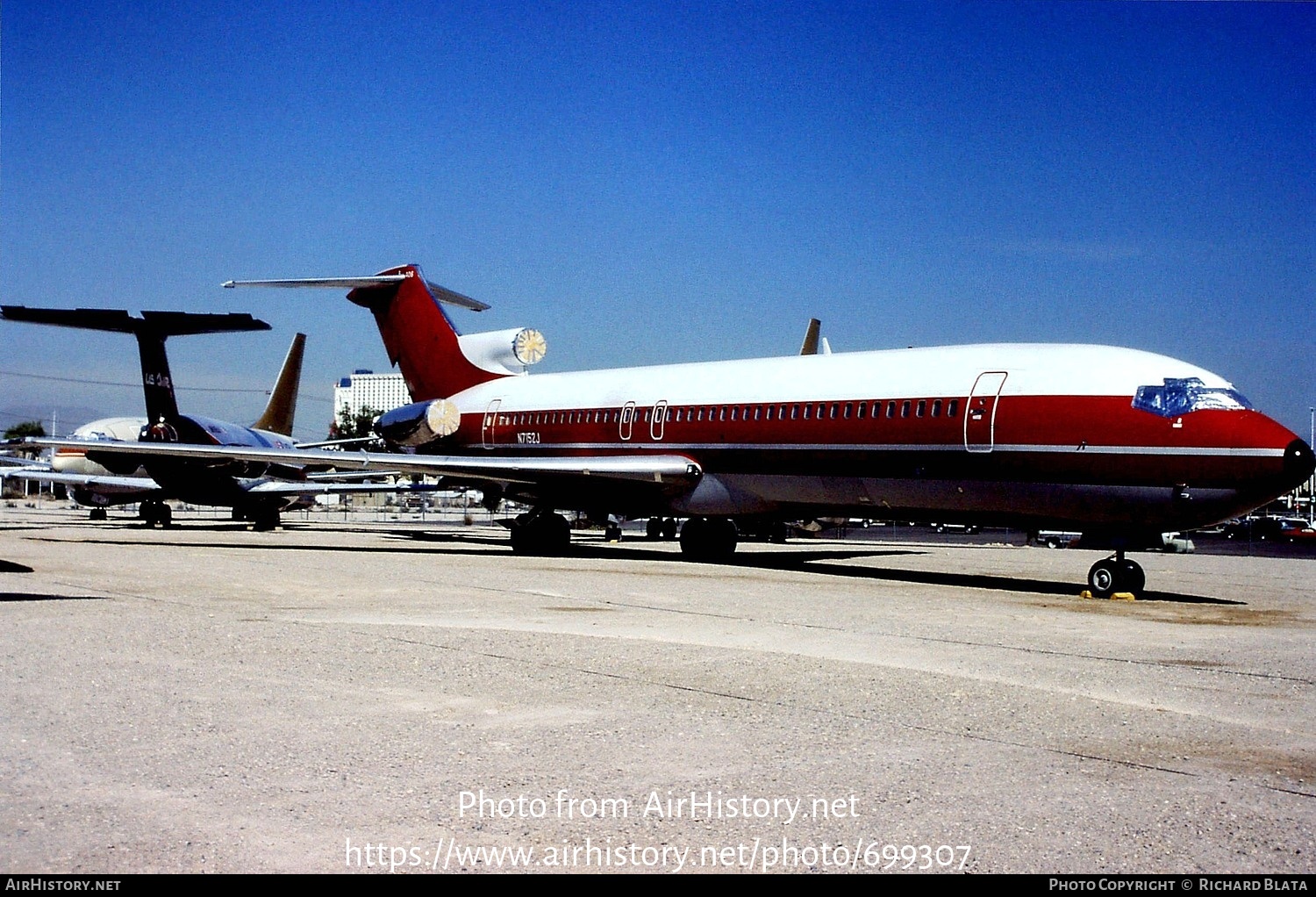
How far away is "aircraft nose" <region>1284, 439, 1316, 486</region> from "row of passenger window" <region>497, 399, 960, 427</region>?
4935 mm

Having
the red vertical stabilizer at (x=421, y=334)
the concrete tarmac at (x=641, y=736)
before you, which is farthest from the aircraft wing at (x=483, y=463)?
the concrete tarmac at (x=641, y=736)

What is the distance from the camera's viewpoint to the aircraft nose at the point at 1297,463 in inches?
643

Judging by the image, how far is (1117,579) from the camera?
18047mm

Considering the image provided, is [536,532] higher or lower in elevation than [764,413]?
lower

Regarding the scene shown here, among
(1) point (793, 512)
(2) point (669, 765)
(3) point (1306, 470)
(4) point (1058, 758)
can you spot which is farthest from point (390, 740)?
(1) point (793, 512)

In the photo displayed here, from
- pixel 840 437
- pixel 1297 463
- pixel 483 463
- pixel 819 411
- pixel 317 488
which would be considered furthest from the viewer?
pixel 317 488

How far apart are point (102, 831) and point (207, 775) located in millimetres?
938

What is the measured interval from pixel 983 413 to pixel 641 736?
44.1 ft

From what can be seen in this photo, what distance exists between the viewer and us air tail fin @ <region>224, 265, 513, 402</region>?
32.1 metres

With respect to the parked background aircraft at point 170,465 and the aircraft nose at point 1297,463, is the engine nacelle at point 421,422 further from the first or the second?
the aircraft nose at point 1297,463

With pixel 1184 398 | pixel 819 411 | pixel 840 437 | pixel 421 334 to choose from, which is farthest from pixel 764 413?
pixel 421 334

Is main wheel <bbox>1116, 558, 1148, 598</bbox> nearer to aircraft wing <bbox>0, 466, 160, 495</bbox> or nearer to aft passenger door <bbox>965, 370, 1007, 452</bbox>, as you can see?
aft passenger door <bbox>965, 370, 1007, 452</bbox>

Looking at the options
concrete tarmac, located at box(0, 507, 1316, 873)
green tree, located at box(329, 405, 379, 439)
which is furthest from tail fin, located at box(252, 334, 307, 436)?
green tree, located at box(329, 405, 379, 439)

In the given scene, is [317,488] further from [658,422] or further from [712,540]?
[658,422]
